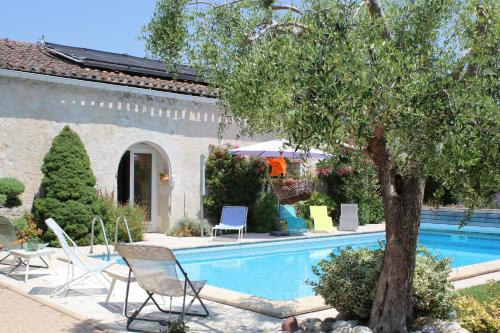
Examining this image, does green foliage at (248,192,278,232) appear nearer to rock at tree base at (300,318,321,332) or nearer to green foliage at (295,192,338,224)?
green foliage at (295,192,338,224)

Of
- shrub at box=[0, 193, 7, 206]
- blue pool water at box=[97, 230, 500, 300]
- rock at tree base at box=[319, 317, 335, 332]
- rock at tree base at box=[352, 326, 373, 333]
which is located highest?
shrub at box=[0, 193, 7, 206]

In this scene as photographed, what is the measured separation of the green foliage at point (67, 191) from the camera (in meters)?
12.9

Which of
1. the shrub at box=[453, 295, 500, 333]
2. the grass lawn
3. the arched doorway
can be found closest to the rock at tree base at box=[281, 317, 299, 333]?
the shrub at box=[453, 295, 500, 333]

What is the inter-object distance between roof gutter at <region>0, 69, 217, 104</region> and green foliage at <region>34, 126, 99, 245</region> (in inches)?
50.8

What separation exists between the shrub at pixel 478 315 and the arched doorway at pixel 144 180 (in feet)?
37.6

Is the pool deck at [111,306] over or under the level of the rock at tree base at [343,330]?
under

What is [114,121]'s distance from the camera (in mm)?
14984

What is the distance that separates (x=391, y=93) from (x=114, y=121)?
1188cm

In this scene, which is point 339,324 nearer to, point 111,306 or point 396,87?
point 396,87

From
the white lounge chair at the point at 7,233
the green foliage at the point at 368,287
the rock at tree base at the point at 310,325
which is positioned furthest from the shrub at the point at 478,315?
the white lounge chair at the point at 7,233

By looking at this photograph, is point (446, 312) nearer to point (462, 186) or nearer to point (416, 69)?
point (462, 186)

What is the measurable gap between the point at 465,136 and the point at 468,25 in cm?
152

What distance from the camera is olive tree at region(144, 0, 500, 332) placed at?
4.05 m

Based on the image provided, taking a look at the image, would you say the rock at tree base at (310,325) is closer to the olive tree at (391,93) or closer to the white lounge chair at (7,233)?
the olive tree at (391,93)
